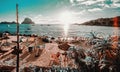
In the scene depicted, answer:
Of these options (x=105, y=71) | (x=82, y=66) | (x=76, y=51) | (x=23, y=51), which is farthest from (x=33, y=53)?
(x=105, y=71)

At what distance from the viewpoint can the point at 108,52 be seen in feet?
60.5

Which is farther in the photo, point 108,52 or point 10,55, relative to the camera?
point 10,55

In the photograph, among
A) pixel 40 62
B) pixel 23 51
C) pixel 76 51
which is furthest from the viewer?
pixel 23 51

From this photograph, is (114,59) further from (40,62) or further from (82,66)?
(40,62)

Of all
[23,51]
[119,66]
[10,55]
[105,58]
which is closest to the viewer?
[119,66]

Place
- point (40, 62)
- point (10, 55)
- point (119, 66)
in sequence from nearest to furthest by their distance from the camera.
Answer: point (119, 66) → point (40, 62) → point (10, 55)

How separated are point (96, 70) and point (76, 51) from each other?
340 centimetres

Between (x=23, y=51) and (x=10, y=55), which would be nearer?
(x=10, y=55)

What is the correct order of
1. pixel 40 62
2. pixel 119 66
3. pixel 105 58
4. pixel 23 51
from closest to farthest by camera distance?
pixel 119 66
pixel 105 58
pixel 40 62
pixel 23 51

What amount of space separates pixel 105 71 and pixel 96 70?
0.87 m

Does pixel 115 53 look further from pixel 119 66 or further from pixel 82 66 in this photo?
pixel 82 66

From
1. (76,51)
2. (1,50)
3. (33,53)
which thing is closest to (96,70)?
(76,51)

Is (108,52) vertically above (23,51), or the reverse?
(108,52)

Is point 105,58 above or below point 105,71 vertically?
above
